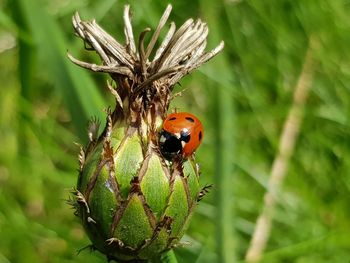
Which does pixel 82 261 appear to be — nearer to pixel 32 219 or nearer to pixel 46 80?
pixel 32 219

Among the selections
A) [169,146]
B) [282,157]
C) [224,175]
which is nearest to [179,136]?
[169,146]

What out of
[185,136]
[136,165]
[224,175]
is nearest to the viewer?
[136,165]

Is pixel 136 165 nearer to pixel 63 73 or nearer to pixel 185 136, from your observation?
pixel 185 136

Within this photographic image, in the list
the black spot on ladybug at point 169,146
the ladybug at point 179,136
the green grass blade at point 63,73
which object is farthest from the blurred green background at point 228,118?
the black spot on ladybug at point 169,146

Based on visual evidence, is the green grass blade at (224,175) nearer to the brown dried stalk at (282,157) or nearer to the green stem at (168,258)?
the green stem at (168,258)

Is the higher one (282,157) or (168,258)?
(282,157)

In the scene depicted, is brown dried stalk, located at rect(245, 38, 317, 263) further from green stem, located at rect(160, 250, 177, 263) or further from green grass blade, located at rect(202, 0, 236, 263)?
green stem, located at rect(160, 250, 177, 263)

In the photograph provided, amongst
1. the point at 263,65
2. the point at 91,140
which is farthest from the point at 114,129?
the point at 263,65
